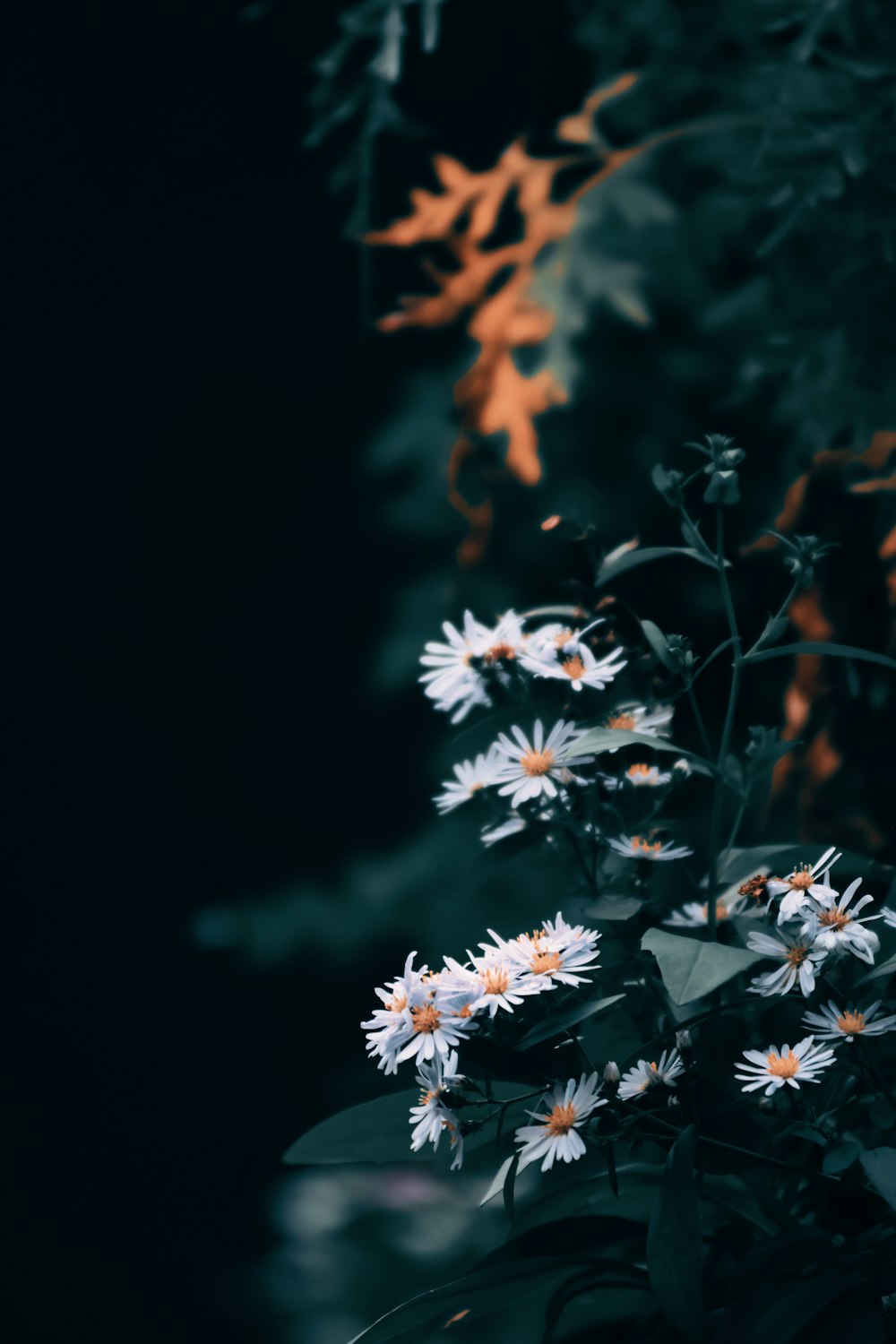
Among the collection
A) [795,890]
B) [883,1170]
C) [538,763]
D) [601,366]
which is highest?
[601,366]

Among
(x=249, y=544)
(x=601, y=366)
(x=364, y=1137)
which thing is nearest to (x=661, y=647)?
(x=364, y=1137)

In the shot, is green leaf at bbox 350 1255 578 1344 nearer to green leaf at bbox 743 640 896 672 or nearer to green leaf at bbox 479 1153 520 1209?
green leaf at bbox 479 1153 520 1209

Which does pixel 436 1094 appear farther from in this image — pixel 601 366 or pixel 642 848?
pixel 601 366

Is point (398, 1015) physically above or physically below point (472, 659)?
below

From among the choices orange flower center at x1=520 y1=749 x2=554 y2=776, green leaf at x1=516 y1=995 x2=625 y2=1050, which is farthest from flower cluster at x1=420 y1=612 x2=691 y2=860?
green leaf at x1=516 y1=995 x2=625 y2=1050

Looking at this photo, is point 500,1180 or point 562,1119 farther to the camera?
point 500,1180

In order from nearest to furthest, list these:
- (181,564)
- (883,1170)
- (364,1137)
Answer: (883,1170) < (364,1137) < (181,564)
